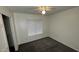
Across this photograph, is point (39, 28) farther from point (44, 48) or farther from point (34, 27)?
point (44, 48)

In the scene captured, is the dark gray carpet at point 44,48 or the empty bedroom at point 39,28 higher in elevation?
the empty bedroom at point 39,28

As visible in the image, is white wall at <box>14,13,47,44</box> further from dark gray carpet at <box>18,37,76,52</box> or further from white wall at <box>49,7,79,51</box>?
white wall at <box>49,7,79,51</box>

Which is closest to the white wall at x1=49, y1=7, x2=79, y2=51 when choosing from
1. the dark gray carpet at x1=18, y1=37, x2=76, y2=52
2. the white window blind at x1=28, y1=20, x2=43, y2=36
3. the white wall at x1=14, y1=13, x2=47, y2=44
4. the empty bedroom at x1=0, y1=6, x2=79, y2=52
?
the empty bedroom at x1=0, y1=6, x2=79, y2=52

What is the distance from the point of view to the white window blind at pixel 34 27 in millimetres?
3868

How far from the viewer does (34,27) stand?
4.12 meters

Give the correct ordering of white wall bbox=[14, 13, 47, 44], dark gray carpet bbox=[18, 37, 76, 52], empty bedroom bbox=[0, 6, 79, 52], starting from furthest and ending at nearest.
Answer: white wall bbox=[14, 13, 47, 44], dark gray carpet bbox=[18, 37, 76, 52], empty bedroom bbox=[0, 6, 79, 52]

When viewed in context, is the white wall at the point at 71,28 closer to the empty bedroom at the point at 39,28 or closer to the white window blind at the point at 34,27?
the empty bedroom at the point at 39,28

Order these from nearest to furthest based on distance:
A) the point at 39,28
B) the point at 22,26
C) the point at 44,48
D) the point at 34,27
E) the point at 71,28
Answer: the point at 71,28, the point at 44,48, the point at 22,26, the point at 34,27, the point at 39,28

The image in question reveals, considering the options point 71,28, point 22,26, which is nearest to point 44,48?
point 71,28

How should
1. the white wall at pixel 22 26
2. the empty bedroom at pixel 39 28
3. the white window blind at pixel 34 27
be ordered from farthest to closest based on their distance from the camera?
1. the white window blind at pixel 34 27
2. the white wall at pixel 22 26
3. the empty bedroom at pixel 39 28

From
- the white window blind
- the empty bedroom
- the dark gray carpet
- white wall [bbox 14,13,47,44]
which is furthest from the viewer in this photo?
the white window blind

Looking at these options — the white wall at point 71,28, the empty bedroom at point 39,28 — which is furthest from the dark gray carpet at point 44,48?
the white wall at point 71,28

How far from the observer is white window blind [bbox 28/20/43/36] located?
3.87m

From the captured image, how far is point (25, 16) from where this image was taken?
3.50 m
